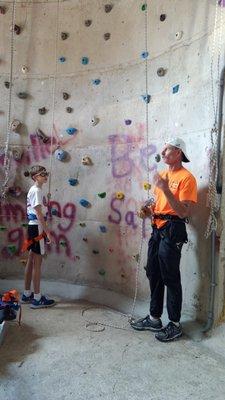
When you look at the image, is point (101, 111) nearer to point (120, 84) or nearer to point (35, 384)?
point (120, 84)

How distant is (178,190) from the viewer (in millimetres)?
3006

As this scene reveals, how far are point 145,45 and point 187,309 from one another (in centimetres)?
256

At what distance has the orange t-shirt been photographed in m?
2.94

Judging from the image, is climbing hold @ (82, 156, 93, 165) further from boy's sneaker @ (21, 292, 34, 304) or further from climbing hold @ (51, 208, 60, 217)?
boy's sneaker @ (21, 292, 34, 304)

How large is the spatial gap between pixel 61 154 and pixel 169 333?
2.26 metres

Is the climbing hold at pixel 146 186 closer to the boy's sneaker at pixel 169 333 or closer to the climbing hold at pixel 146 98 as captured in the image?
the climbing hold at pixel 146 98

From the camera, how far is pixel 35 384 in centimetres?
235

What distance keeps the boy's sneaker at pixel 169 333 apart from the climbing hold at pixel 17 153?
8.27 feet

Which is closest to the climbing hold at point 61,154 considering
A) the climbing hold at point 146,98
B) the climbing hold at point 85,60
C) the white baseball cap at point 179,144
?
the climbing hold at point 85,60

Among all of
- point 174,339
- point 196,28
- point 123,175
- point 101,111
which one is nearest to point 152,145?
point 123,175

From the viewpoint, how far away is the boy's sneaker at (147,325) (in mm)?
3236

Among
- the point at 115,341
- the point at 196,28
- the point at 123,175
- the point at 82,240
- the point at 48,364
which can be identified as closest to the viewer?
the point at 48,364

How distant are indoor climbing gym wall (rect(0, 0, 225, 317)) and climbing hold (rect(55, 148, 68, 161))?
12 millimetres

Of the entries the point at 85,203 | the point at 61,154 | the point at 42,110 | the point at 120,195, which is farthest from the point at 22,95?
the point at 120,195
